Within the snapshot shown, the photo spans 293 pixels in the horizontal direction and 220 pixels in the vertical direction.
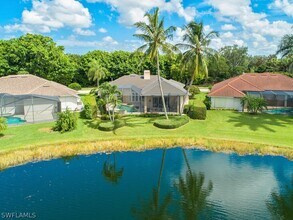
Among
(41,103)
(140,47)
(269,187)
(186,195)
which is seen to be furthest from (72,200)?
(41,103)

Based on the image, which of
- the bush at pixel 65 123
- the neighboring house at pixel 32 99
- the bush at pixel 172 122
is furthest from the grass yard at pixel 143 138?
the neighboring house at pixel 32 99

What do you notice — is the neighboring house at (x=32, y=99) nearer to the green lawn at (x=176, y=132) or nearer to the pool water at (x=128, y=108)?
the green lawn at (x=176, y=132)

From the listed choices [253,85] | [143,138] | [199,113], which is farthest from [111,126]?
[253,85]

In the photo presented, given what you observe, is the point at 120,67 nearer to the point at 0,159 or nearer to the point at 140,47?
the point at 140,47

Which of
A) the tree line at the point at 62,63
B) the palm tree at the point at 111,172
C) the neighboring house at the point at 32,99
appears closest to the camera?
the palm tree at the point at 111,172

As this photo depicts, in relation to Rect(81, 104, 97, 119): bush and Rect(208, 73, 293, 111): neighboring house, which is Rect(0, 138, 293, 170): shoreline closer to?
Rect(81, 104, 97, 119): bush

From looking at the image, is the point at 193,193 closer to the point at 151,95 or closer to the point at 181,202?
the point at 181,202
